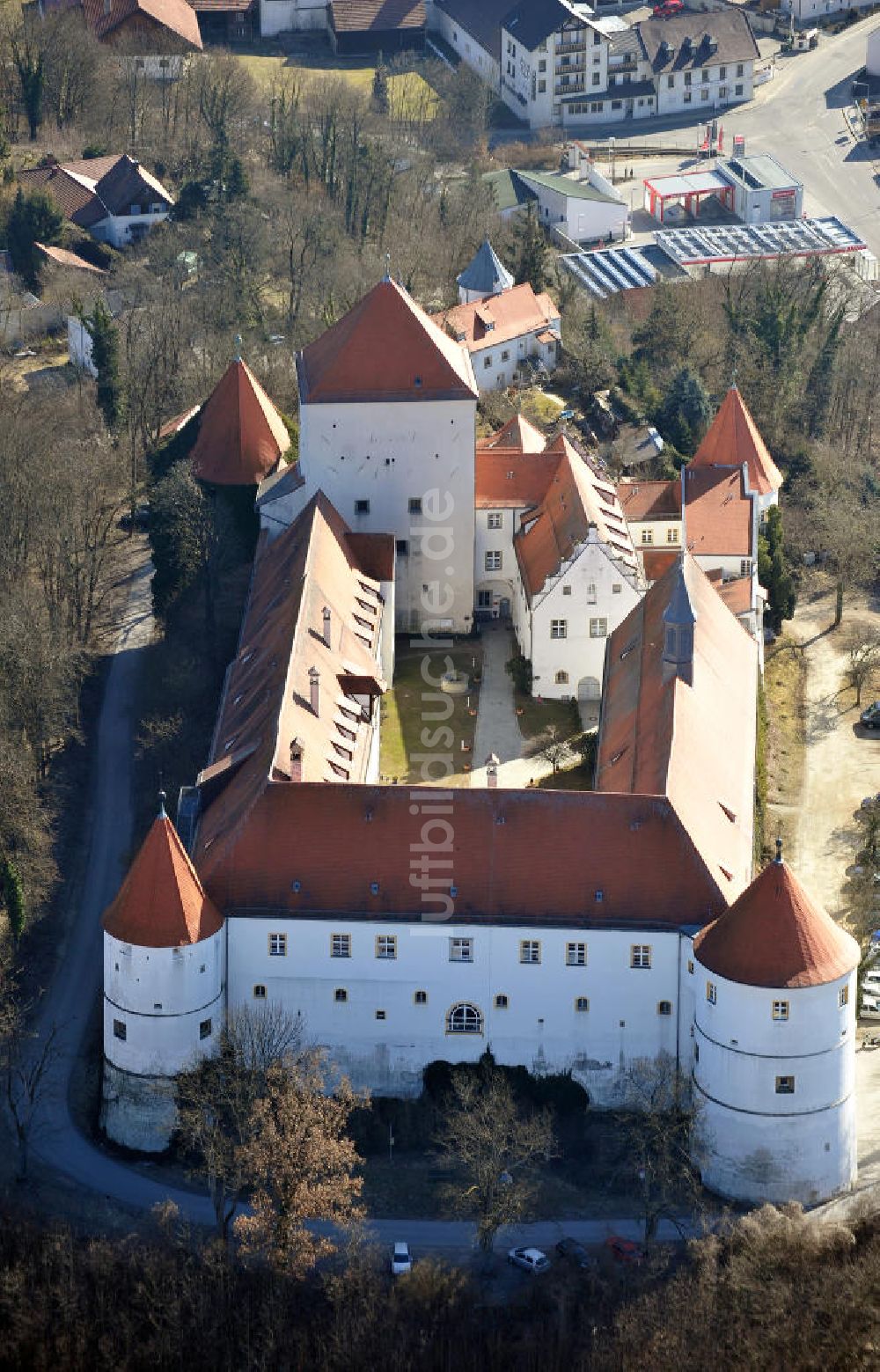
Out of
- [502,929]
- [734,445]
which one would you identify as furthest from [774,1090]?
[734,445]

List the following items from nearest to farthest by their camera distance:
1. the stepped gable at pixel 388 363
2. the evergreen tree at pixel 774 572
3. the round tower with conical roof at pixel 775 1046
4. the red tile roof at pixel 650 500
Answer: the round tower with conical roof at pixel 775 1046 → the stepped gable at pixel 388 363 → the red tile roof at pixel 650 500 → the evergreen tree at pixel 774 572

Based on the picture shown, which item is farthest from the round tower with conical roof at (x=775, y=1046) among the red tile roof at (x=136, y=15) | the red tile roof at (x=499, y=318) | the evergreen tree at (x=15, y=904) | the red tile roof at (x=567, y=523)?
the red tile roof at (x=136, y=15)

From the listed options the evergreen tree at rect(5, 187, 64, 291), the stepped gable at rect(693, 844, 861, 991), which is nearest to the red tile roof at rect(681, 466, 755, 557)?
the stepped gable at rect(693, 844, 861, 991)

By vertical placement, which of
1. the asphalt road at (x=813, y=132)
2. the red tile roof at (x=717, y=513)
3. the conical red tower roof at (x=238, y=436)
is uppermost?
the conical red tower roof at (x=238, y=436)

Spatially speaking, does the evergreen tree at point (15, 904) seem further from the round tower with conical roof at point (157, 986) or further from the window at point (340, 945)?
the window at point (340, 945)

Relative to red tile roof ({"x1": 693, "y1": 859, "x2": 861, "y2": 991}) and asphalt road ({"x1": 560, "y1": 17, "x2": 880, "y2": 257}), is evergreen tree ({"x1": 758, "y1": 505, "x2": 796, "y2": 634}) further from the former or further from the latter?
asphalt road ({"x1": 560, "y1": 17, "x2": 880, "y2": 257})

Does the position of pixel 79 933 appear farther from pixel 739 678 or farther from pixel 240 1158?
pixel 739 678
